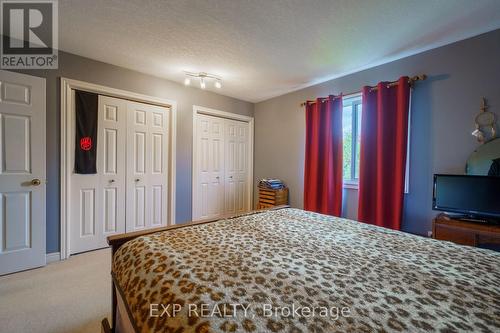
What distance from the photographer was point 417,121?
2471mm

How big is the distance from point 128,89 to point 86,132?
0.79m

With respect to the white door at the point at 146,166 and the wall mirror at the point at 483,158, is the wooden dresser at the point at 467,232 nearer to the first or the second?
the wall mirror at the point at 483,158

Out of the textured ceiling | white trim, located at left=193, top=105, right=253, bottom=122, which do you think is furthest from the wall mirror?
white trim, located at left=193, top=105, right=253, bottom=122

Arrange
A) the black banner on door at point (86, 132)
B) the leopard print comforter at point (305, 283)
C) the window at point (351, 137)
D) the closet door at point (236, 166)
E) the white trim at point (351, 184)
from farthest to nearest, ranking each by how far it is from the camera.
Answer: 1. the closet door at point (236, 166)
2. the window at point (351, 137)
3. the white trim at point (351, 184)
4. the black banner on door at point (86, 132)
5. the leopard print comforter at point (305, 283)

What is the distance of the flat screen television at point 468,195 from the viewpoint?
6.22 ft

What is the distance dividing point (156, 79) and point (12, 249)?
2.62 meters


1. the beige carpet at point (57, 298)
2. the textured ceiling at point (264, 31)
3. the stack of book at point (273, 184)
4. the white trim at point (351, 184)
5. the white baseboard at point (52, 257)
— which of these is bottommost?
the beige carpet at point (57, 298)

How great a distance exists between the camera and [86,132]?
274 cm

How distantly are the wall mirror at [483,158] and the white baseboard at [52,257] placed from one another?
178 inches

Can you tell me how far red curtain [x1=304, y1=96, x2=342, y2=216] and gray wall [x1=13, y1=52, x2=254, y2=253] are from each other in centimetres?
161

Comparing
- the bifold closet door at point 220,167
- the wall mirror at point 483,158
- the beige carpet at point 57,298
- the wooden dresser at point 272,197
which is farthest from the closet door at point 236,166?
the wall mirror at point 483,158

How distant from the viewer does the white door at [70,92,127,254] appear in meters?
2.73

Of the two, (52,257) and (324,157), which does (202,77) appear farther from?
(52,257)

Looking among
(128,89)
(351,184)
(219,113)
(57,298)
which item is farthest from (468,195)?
(128,89)
